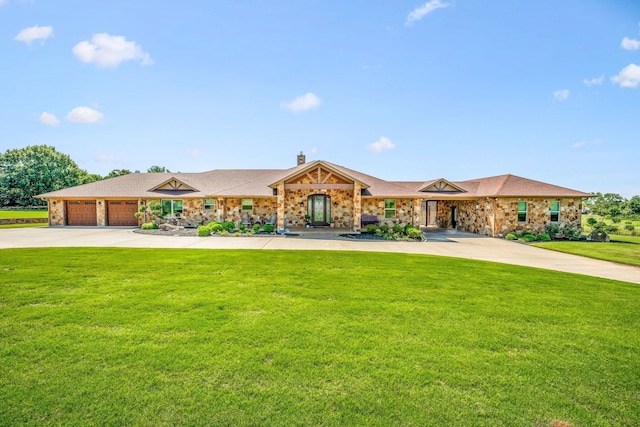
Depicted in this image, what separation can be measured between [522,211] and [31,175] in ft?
211

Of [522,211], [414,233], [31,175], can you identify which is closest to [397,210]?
[414,233]

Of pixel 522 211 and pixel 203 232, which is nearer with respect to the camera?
pixel 203 232

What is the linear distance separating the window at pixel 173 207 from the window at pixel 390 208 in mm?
15885

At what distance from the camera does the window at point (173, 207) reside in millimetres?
24156

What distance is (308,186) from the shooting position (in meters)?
19.1

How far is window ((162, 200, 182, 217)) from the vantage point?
2416cm

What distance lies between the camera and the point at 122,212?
25.1m

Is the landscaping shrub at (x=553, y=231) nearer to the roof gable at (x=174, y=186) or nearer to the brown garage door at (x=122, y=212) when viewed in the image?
the roof gable at (x=174, y=186)

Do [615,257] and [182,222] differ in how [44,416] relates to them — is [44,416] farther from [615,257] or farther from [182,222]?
[182,222]

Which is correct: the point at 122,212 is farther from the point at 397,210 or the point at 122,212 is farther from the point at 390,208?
the point at 397,210

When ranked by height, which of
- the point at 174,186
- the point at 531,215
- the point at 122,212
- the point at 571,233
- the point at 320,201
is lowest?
the point at 571,233

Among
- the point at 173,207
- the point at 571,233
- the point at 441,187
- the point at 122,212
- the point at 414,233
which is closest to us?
the point at 414,233

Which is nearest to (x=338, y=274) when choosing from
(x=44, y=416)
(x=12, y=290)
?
(x=44, y=416)

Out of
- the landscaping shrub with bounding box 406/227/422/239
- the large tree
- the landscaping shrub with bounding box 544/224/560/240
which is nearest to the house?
the landscaping shrub with bounding box 544/224/560/240
